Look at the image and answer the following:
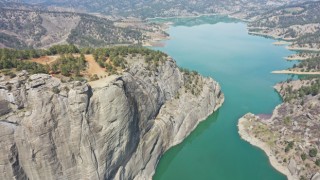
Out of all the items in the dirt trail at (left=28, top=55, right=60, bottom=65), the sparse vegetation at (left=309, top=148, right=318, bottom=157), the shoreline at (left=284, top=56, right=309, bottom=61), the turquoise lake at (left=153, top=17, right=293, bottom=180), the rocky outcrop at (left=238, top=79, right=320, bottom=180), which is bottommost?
the shoreline at (left=284, top=56, right=309, bottom=61)

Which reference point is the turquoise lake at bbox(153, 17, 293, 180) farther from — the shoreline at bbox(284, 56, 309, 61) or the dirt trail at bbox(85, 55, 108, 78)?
the dirt trail at bbox(85, 55, 108, 78)

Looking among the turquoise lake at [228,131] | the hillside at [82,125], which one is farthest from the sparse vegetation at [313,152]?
the hillside at [82,125]

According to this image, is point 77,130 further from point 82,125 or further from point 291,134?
point 291,134

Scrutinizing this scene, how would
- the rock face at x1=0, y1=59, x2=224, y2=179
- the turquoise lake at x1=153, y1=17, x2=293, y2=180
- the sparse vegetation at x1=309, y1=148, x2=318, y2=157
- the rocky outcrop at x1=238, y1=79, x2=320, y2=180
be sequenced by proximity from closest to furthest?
the rock face at x1=0, y1=59, x2=224, y2=179 → the rocky outcrop at x1=238, y1=79, x2=320, y2=180 → the sparse vegetation at x1=309, y1=148, x2=318, y2=157 → the turquoise lake at x1=153, y1=17, x2=293, y2=180

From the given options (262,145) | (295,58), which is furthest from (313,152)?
(295,58)

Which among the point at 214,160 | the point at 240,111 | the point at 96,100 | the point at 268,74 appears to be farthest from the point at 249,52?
the point at 96,100

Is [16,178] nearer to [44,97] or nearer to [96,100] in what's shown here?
[44,97]

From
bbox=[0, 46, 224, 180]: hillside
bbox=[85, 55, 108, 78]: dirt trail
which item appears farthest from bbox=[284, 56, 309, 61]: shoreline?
bbox=[85, 55, 108, 78]: dirt trail

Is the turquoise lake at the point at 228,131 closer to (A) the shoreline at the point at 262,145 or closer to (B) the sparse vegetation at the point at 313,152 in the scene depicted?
(A) the shoreline at the point at 262,145
